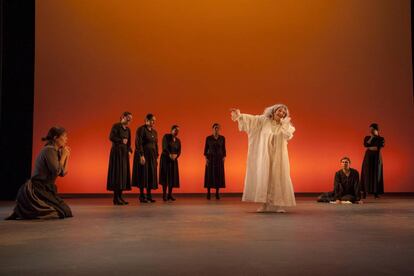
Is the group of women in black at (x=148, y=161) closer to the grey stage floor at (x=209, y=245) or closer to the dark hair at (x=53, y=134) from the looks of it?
the dark hair at (x=53, y=134)

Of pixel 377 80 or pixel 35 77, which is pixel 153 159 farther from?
pixel 377 80

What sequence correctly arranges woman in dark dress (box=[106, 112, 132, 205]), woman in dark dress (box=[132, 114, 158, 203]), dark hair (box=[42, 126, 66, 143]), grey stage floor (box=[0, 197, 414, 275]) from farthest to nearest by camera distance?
woman in dark dress (box=[132, 114, 158, 203])
woman in dark dress (box=[106, 112, 132, 205])
dark hair (box=[42, 126, 66, 143])
grey stage floor (box=[0, 197, 414, 275])

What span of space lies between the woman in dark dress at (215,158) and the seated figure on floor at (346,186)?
1.86 metres

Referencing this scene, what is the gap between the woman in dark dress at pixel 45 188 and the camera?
529cm

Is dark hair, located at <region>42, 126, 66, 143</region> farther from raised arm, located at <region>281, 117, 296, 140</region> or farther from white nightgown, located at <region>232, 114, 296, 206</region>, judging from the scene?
raised arm, located at <region>281, 117, 296, 140</region>

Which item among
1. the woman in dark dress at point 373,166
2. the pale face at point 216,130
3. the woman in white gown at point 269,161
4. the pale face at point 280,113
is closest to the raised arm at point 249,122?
the woman in white gown at point 269,161

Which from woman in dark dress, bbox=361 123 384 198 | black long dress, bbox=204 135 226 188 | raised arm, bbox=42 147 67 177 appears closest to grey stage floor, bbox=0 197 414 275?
raised arm, bbox=42 147 67 177

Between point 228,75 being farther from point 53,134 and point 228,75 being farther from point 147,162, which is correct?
point 53,134

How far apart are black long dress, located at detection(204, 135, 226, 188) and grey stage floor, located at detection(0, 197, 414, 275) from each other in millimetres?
3555

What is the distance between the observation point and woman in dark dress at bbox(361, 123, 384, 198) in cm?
931

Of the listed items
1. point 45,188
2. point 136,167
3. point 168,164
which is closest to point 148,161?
point 136,167

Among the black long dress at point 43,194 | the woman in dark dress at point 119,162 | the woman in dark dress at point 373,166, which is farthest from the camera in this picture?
the woman in dark dress at point 373,166

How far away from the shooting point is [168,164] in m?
8.62

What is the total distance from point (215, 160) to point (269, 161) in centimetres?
289
